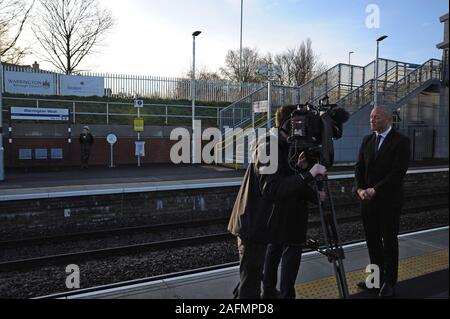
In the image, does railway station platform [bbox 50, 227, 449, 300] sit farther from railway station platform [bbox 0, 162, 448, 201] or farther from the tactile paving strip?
railway station platform [bbox 0, 162, 448, 201]

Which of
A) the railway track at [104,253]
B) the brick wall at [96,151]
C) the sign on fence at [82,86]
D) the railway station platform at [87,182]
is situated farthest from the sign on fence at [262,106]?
the sign on fence at [82,86]

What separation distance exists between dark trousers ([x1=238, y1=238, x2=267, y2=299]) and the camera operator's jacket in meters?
0.10

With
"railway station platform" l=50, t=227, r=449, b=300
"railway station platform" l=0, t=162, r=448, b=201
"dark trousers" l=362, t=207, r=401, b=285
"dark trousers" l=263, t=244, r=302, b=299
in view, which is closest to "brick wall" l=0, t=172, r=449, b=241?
"railway station platform" l=0, t=162, r=448, b=201

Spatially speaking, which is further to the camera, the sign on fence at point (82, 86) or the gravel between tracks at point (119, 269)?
the sign on fence at point (82, 86)

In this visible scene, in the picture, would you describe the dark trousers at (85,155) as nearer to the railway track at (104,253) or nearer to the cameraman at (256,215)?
the railway track at (104,253)

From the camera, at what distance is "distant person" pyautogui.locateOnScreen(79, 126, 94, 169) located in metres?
17.4

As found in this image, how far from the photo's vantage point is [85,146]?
17.5m

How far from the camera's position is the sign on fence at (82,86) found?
22844mm

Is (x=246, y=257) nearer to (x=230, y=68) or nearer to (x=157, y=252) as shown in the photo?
(x=157, y=252)

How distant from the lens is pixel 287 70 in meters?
48.0

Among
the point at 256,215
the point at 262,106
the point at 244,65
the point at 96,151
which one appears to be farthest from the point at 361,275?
the point at 244,65

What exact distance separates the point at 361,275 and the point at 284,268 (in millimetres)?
1384

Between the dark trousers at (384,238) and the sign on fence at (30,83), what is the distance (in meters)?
21.3
